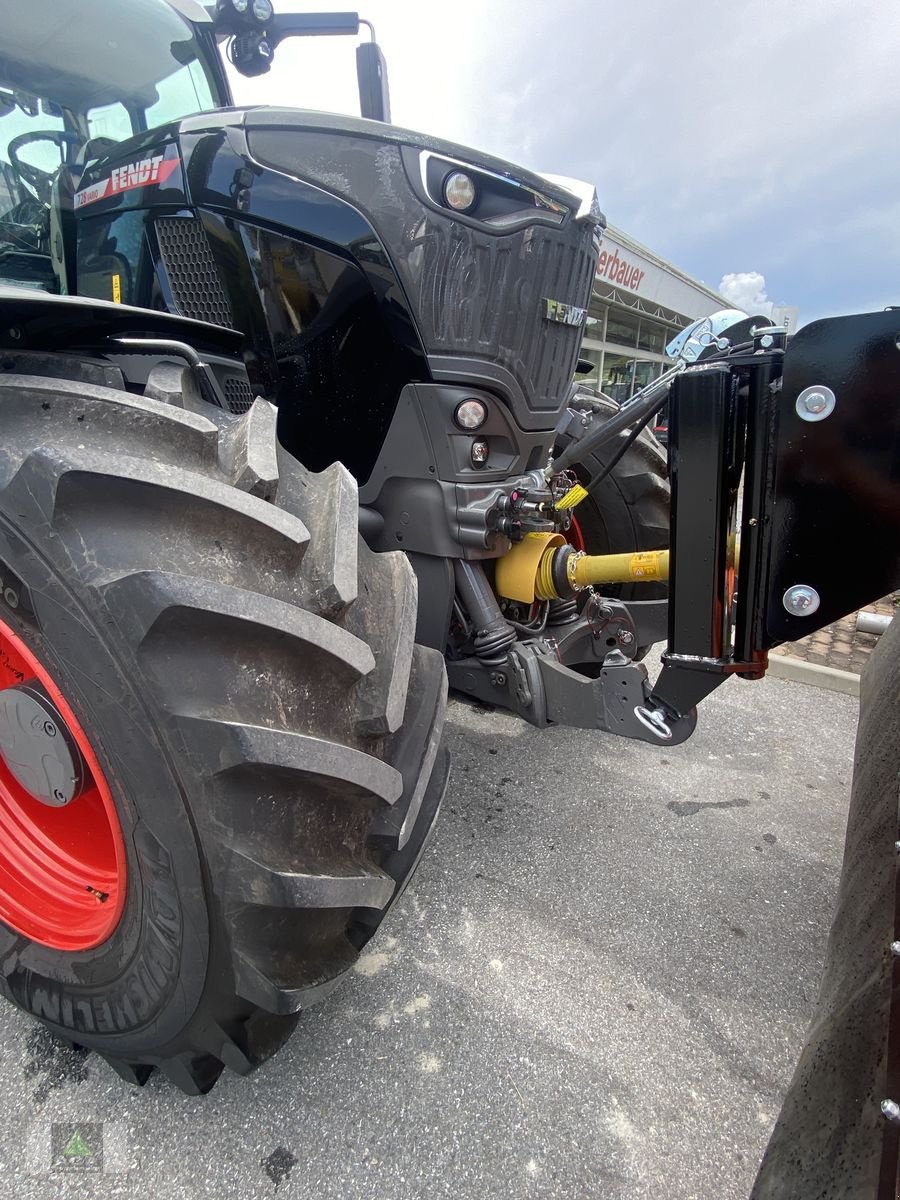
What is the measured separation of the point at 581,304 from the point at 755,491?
2.70 ft

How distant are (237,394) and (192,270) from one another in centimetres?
33

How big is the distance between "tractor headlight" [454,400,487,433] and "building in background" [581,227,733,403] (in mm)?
15675

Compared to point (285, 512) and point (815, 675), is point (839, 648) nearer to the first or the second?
point (815, 675)

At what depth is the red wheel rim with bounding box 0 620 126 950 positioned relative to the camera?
1.36 metres

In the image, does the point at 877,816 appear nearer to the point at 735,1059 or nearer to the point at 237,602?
the point at 735,1059

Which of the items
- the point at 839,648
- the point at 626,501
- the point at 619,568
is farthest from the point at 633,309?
the point at 619,568

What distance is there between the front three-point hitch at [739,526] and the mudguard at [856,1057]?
339 millimetres

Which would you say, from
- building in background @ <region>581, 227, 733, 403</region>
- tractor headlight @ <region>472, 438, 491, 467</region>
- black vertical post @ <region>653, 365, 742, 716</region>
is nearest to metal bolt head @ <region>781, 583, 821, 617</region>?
black vertical post @ <region>653, 365, 742, 716</region>

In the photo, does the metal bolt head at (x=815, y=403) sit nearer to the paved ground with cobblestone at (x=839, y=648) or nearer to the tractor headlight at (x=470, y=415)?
the tractor headlight at (x=470, y=415)

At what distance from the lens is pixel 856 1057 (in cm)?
88

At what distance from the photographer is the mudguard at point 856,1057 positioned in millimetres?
774

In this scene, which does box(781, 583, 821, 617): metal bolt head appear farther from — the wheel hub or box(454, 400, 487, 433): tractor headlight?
the wheel hub

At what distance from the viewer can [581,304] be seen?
191cm

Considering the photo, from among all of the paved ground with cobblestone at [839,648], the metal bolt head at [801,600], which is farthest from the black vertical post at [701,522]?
the paved ground with cobblestone at [839,648]
